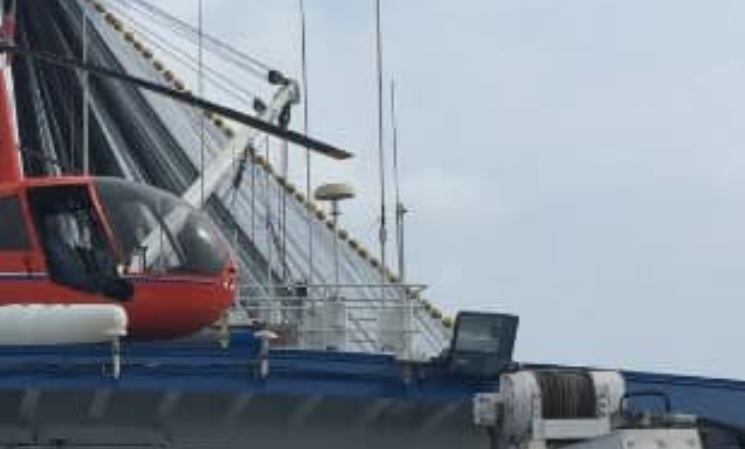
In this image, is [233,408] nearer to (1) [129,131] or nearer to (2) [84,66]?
(2) [84,66]

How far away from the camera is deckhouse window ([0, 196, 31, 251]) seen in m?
24.8

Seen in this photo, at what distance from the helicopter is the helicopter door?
0.01 meters

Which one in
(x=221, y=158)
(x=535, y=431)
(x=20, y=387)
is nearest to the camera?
(x=535, y=431)

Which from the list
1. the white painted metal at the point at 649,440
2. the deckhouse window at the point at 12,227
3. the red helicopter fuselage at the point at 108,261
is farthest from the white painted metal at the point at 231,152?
the white painted metal at the point at 649,440

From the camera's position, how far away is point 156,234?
25359 millimetres

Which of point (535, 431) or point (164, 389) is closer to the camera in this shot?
point (535, 431)

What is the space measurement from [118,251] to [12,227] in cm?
158

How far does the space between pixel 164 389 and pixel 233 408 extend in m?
1.11

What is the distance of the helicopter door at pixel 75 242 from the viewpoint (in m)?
24.7

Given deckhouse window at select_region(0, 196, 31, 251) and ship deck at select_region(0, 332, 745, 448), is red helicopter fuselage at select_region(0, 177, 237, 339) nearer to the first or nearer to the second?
deckhouse window at select_region(0, 196, 31, 251)

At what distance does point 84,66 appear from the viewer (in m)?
24.6

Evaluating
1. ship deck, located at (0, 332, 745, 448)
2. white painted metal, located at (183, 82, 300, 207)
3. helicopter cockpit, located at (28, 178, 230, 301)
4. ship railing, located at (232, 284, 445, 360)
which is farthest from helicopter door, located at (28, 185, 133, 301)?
white painted metal, located at (183, 82, 300, 207)

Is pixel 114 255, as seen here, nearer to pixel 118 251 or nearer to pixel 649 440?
pixel 118 251

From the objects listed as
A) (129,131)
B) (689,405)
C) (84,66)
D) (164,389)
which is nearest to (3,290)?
(84,66)
